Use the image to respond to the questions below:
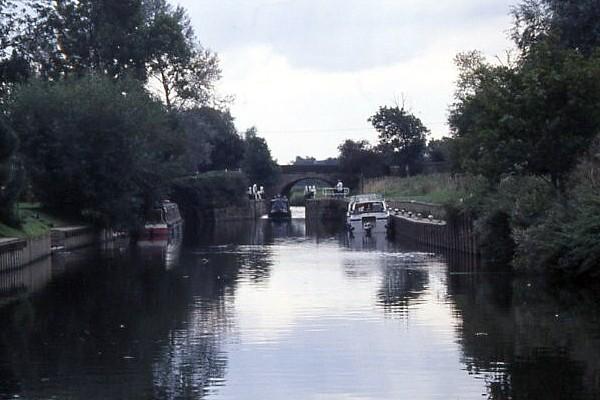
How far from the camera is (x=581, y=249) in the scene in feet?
111

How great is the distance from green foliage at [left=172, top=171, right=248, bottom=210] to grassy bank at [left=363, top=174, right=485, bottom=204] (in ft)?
43.7

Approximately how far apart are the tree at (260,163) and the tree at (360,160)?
11201 mm

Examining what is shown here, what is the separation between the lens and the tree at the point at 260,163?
152250 millimetres

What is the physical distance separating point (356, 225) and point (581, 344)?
57.8 metres

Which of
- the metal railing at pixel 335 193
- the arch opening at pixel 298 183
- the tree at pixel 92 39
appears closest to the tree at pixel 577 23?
the tree at pixel 92 39

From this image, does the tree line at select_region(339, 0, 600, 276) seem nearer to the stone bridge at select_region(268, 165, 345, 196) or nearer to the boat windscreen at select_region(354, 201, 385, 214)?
the boat windscreen at select_region(354, 201, 385, 214)

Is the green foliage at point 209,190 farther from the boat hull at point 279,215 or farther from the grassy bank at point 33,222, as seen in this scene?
the grassy bank at point 33,222

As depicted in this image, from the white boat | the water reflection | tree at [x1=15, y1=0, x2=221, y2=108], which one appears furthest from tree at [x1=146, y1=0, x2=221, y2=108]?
the water reflection

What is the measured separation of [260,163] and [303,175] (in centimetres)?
755

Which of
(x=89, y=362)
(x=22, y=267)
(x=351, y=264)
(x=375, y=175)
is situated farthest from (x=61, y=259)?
(x=375, y=175)

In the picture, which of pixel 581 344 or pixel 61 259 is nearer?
pixel 581 344

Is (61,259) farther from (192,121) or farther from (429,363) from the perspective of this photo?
(192,121)

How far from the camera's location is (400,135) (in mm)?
135375

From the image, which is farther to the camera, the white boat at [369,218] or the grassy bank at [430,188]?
the white boat at [369,218]
